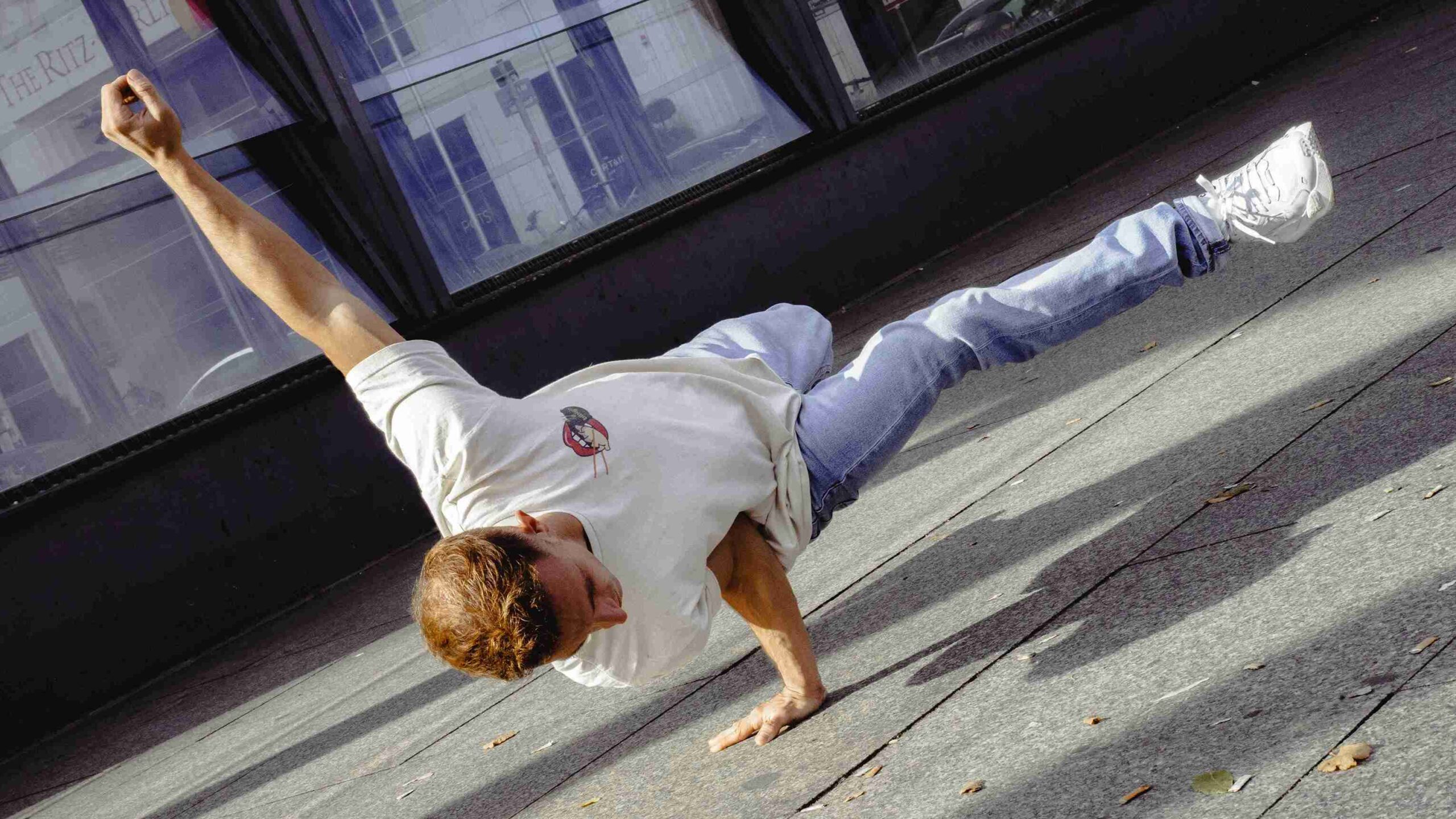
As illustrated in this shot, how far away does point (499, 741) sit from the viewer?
423cm

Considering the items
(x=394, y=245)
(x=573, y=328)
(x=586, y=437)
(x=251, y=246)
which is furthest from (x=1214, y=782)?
(x=573, y=328)

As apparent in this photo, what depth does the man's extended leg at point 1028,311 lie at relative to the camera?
360 cm

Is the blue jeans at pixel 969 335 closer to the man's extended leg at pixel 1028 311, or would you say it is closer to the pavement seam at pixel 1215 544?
the man's extended leg at pixel 1028 311

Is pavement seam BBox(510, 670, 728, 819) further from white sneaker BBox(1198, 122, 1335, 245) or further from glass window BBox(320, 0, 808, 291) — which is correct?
glass window BBox(320, 0, 808, 291)

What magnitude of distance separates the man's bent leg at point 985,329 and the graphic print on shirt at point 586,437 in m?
0.63

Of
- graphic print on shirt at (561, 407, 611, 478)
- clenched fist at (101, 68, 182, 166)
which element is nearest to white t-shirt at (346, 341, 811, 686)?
graphic print on shirt at (561, 407, 611, 478)

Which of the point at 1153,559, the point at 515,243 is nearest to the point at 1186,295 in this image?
the point at 1153,559

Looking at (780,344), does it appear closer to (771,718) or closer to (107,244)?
(771,718)

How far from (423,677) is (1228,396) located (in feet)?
10.2

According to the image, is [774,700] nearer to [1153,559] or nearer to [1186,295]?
[1153,559]

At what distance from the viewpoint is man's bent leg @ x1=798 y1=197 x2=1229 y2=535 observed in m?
3.61

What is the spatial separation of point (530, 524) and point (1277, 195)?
238 centimetres

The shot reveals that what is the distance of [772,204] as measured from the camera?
9953 millimetres

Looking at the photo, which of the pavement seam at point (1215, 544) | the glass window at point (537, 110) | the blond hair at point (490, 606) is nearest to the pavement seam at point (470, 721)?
the blond hair at point (490, 606)
